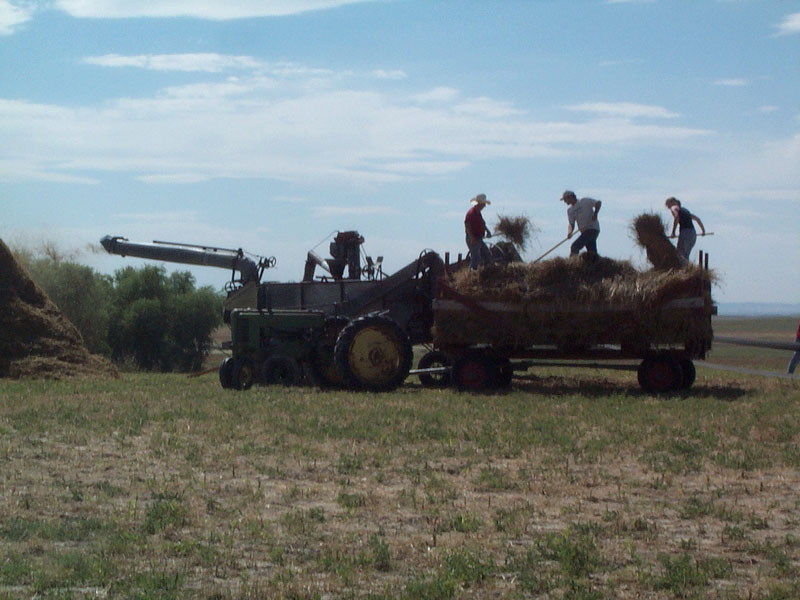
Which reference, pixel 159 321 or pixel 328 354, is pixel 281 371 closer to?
pixel 328 354

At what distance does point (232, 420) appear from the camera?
1264 cm

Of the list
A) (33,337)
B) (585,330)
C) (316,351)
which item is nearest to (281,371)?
(316,351)

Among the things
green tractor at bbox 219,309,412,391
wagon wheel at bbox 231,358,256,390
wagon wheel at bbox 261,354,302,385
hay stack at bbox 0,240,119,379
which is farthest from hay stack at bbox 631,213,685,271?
hay stack at bbox 0,240,119,379

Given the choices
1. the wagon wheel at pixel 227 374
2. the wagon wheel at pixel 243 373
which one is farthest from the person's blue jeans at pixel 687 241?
the wagon wheel at pixel 227 374

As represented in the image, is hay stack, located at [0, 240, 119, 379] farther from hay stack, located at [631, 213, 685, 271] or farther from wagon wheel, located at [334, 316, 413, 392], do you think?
hay stack, located at [631, 213, 685, 271]

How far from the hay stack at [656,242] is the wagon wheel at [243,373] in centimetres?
732

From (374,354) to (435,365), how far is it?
3.44m

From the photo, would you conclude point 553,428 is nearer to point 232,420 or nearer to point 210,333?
point 232,420

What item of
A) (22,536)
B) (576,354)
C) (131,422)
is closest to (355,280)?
(576,354)

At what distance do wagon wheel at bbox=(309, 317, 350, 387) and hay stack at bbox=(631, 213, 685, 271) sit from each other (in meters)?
5.47

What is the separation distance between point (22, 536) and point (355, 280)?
13370 millimetres

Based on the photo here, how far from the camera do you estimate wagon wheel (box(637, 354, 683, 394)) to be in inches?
642

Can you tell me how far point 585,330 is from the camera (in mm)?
16172

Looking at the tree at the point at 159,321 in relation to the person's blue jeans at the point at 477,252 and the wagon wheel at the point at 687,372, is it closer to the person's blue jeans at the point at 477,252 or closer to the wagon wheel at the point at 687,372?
the person's blue jeans at the point at 477,252
